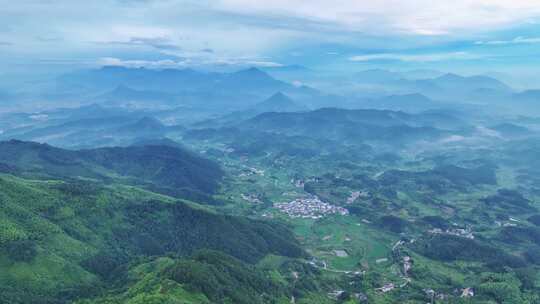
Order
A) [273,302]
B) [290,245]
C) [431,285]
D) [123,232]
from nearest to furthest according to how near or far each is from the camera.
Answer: [273,302] → [431,285] → [123,232] → [290,245]

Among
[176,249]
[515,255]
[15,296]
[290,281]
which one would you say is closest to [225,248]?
[176,249]

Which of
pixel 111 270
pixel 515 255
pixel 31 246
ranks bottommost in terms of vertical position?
pixel 515 255

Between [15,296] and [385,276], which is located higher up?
[15,296]

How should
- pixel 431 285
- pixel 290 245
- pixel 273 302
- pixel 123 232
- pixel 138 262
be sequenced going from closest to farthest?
pixel 273 302 → pixel 138 262 → pixel 431 285 → pixel 123 232 → pixel 290 245

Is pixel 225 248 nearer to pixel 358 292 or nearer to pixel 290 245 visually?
pixel 290 245

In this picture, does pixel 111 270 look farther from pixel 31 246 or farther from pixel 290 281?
pixel 290 281

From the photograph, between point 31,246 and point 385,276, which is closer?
point 31,246

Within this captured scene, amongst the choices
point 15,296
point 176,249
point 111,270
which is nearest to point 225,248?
point 176,249

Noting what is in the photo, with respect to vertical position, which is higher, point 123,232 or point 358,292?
point 123,232

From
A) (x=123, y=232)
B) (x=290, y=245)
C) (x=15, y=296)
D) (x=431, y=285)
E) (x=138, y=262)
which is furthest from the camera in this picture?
(x=290, y=245)
